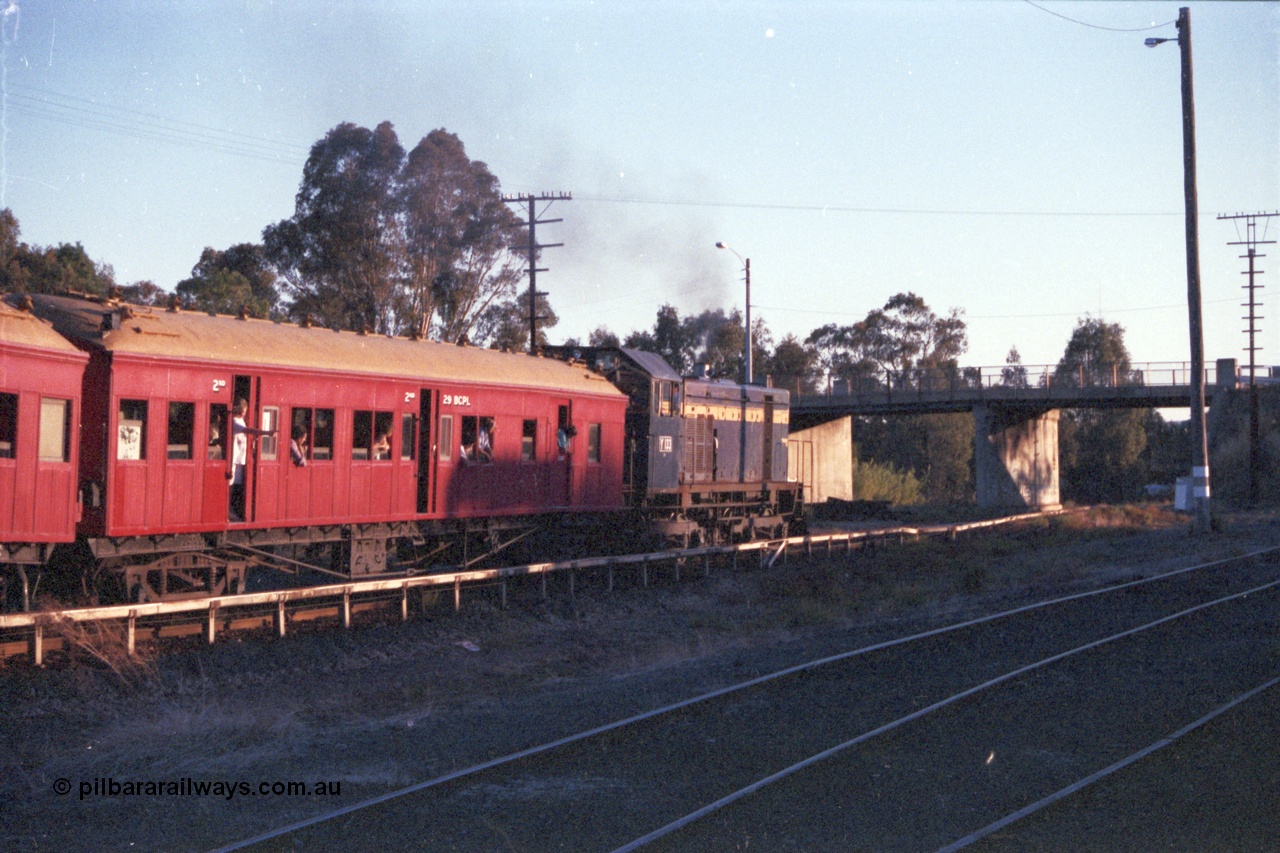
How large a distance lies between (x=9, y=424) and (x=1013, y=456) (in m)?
43.3

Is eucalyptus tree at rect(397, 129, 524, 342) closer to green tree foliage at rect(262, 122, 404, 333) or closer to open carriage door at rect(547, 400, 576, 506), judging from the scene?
green tree foliage at rect(262, 122, 404, 333)

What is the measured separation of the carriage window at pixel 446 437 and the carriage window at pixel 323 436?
2.04 metres

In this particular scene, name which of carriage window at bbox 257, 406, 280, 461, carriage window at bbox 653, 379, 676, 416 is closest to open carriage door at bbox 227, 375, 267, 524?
carriage window at bbox 257, 406, 280, 461

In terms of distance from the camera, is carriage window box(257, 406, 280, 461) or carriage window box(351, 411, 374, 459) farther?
carriage window box(351, 411, 374, 459)

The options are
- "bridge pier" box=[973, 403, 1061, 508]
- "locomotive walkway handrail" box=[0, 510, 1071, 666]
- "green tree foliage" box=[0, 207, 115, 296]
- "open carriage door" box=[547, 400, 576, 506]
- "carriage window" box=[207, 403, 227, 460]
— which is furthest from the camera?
"bridge pier" box=[973, 403, 1061, 508]

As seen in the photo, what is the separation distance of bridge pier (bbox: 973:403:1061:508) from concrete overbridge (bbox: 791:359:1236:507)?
1.6 inches

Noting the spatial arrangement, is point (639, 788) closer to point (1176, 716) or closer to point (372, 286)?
point (1176, 716)

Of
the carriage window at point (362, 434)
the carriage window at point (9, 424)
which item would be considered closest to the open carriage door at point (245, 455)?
the carriage window at point (362, 434)

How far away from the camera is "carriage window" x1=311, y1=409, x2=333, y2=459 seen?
14.8 meters

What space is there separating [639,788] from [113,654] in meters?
5.99

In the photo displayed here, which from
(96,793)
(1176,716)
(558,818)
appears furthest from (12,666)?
(1176,716)

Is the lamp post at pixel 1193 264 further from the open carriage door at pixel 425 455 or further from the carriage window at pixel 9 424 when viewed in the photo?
the carriage window at pixel 9 424

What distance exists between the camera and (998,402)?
46281 millimetres

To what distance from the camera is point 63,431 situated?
38.6 ft
